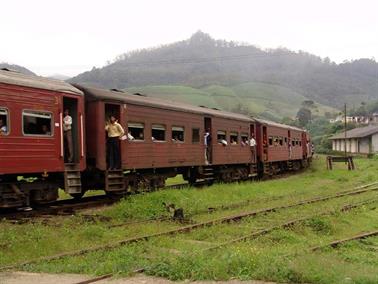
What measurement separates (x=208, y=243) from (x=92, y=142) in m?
6.12

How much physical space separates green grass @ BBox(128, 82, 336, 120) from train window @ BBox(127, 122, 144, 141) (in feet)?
309

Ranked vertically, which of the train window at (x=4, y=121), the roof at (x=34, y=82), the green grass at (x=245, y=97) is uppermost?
the green grass at (x=245, y=97)

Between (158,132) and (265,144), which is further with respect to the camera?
(265,144)

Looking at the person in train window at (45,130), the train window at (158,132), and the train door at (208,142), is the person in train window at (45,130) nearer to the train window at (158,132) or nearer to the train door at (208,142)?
the train window at (158,132)

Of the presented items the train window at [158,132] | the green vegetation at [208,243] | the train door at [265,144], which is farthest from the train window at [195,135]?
the train door at [265,144]

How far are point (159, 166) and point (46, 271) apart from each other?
10130 millimetres

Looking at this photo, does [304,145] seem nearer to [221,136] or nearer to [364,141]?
[221,136]

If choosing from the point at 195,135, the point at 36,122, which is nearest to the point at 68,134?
the point at 36,122

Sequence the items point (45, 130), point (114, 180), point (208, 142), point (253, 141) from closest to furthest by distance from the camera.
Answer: point (45, 130), point (114, 180), point (208, 142), point (253, 141)

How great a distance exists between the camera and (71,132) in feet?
44.8

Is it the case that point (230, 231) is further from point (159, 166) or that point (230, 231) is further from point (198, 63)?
point (198, 63)

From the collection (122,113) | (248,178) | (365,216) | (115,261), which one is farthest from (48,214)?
(248,178)

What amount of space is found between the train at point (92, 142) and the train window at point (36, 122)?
2 cm

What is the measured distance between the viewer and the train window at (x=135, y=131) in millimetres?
15673
